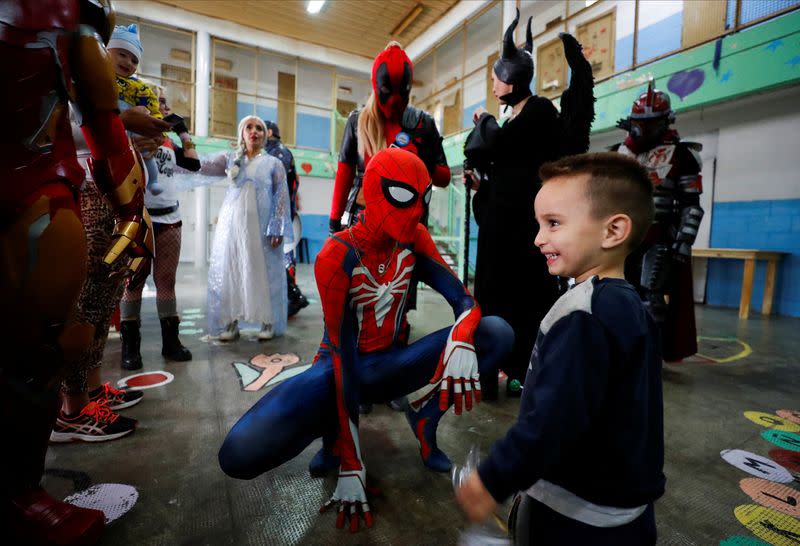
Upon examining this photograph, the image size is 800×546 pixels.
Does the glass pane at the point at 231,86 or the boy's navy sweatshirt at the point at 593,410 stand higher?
the glass pane at the point at 231,86

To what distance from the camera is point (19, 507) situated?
969 mm

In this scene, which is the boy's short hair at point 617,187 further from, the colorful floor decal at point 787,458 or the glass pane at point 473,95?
the glass pane at point 473,95

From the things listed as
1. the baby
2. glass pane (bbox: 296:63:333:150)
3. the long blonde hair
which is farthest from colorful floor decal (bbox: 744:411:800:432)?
glass pane (bbox: 296:63:333:150)

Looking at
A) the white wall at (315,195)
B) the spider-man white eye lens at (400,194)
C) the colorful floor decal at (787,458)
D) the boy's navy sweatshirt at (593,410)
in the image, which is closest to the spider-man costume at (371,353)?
the spider-man white eye lens at (400,194)

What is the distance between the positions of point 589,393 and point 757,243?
6808mm

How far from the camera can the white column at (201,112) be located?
10.3 m

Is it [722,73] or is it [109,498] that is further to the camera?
[722,73]

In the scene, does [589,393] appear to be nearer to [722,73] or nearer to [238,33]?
[722,73]

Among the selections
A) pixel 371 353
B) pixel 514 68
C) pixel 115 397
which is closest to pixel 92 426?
pixel 115 397

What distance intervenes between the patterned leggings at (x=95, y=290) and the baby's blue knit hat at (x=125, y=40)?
66 cm

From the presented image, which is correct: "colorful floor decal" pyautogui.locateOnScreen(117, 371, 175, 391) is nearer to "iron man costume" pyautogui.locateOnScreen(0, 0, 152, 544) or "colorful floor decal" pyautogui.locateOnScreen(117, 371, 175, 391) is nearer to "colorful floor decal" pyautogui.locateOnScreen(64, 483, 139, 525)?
"colorful floor decal" pyautogui.locateOnScreen(64, 483, 139, 525)

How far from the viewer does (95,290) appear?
1.58 meters

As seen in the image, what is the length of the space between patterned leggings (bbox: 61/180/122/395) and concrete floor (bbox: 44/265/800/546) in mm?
281

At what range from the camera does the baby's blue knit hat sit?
183 cm
